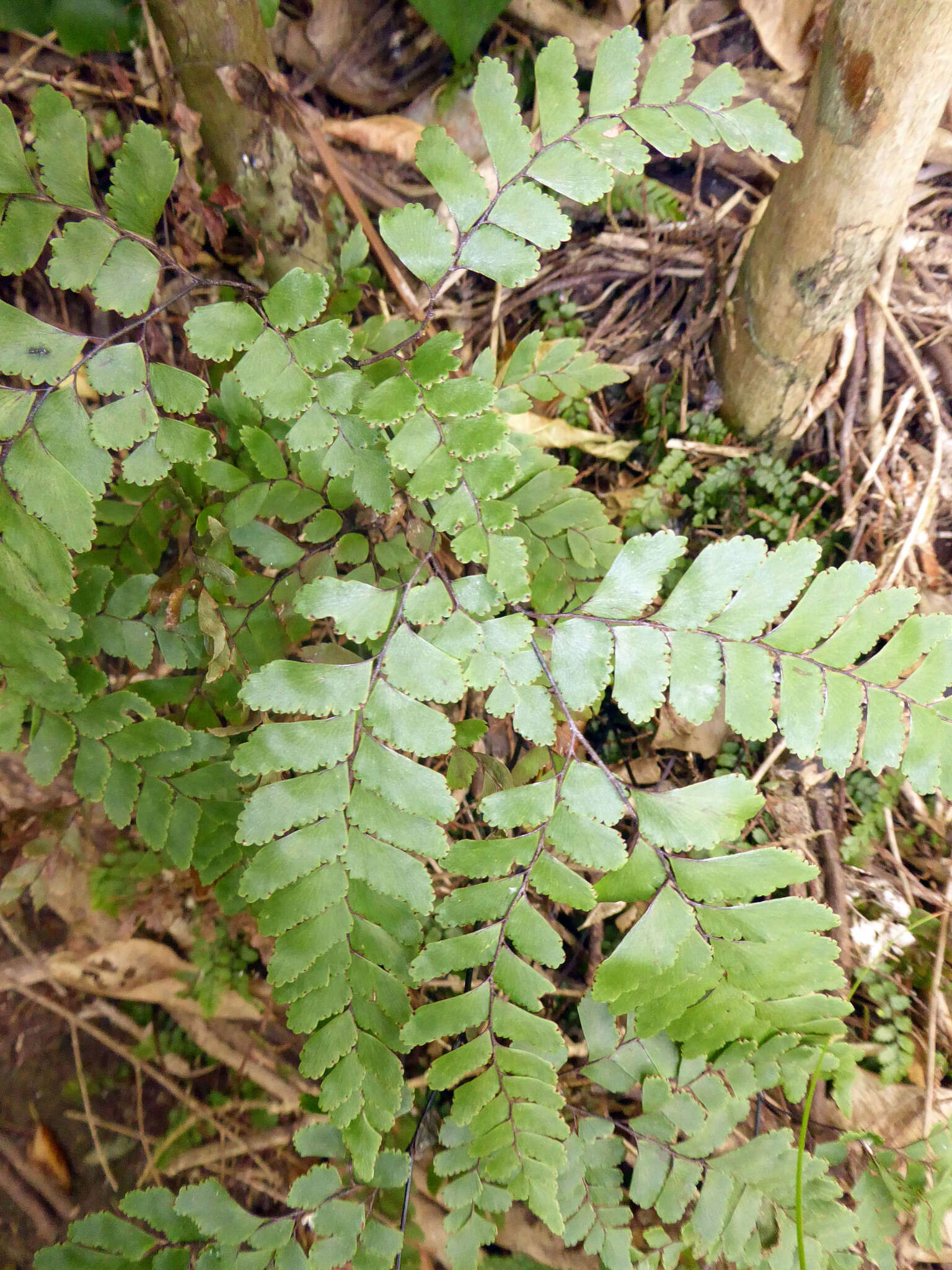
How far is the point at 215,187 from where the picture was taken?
5.21 feet

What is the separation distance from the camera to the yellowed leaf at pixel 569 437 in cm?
193

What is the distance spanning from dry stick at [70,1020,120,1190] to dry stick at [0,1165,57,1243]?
19 centimetres

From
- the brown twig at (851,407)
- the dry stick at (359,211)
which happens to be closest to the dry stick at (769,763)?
the brown twig at (851,407)

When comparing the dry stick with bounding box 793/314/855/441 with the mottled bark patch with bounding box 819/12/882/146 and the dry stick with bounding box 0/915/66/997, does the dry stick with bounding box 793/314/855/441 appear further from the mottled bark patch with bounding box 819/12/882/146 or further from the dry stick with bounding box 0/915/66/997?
the dry stick with bounding box 0/915/66/997

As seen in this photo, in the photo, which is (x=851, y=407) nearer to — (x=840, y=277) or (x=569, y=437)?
(x=840, y=277)

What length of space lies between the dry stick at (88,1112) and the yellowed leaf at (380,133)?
2.52 meters

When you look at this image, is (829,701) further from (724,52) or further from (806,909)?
(724,52)

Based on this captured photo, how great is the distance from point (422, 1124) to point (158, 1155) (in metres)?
0.88

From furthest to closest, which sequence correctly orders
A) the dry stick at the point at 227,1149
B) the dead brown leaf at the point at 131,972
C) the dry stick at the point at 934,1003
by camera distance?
1. the dead brown leaf at the point at 131,972
2. the dry stick at the point at 227,1149
3. the dry stick at the point at 934,1003

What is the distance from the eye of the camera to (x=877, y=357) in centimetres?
185

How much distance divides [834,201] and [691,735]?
1.14 meters

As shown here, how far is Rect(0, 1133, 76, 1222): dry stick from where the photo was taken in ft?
6.79

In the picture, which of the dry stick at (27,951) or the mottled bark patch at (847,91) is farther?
the dry stick at (27,951)

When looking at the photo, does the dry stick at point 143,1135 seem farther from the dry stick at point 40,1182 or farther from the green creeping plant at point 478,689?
the green creeping plant at point 478,689
